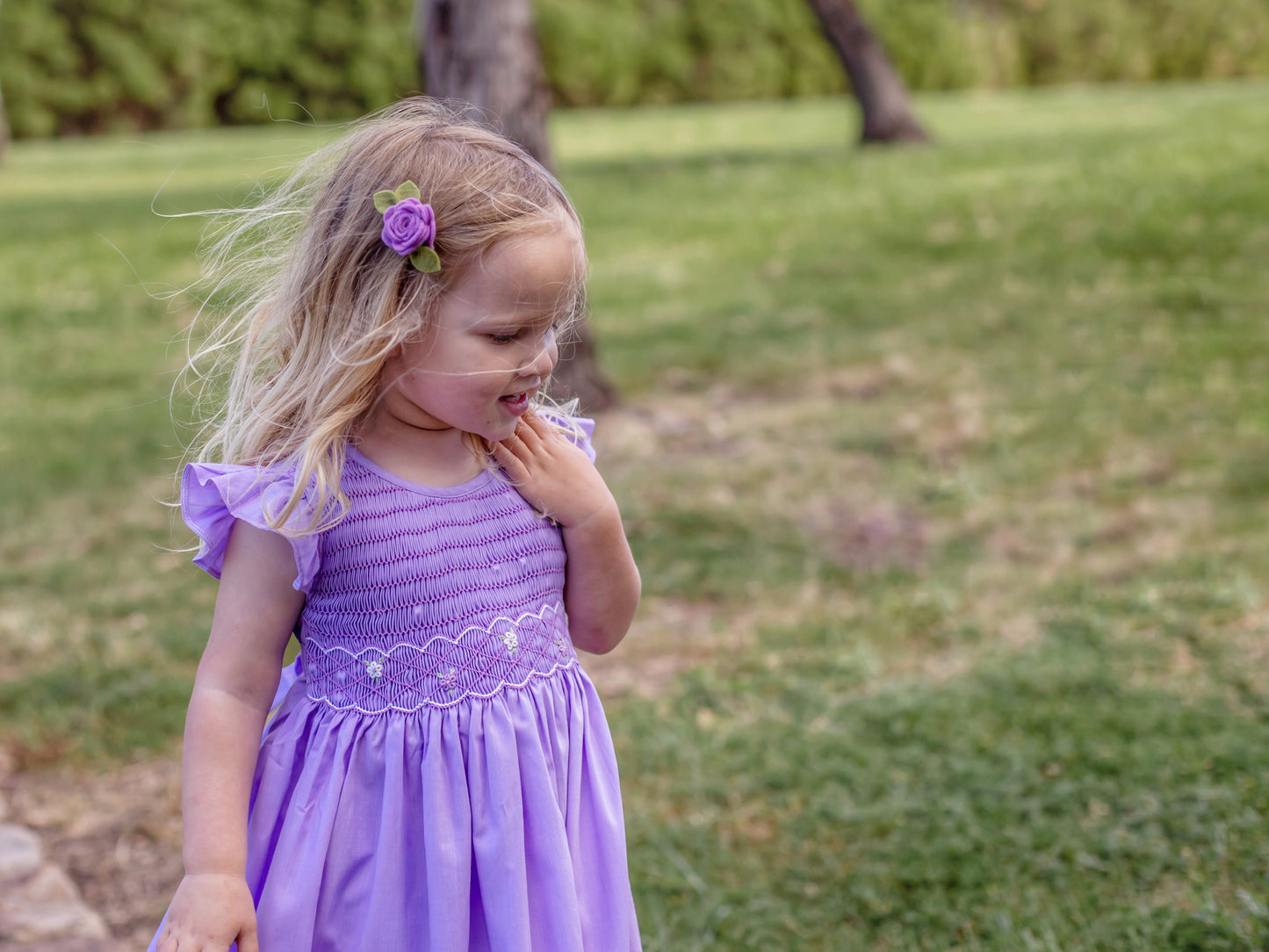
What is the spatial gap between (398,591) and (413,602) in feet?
0.08

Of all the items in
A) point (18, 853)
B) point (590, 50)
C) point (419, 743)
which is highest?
point (419, 743)

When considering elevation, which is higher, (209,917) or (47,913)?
(209,917)

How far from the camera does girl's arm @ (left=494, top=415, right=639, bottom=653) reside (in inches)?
64.3

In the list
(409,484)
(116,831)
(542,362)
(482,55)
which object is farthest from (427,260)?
(482,55)

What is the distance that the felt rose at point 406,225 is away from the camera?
1410mm

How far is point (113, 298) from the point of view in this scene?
850 centimetres

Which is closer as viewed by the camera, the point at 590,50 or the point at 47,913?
the point at 47,913

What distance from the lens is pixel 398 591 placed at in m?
1.56

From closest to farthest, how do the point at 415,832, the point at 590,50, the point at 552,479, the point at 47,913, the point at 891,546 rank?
the point at 415,832 < the point at 552,479 < the point at 47,913 < the point at 891,546 < the point at 590,50

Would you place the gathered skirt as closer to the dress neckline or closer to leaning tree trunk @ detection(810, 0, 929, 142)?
the dress neckline

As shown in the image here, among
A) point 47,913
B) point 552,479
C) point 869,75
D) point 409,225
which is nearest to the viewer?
point 409,225

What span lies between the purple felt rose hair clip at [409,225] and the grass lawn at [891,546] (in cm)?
81

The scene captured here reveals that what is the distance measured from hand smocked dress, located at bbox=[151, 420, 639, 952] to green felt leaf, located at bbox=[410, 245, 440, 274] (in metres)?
0.28

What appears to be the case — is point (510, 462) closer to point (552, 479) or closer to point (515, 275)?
point (552, 479)
